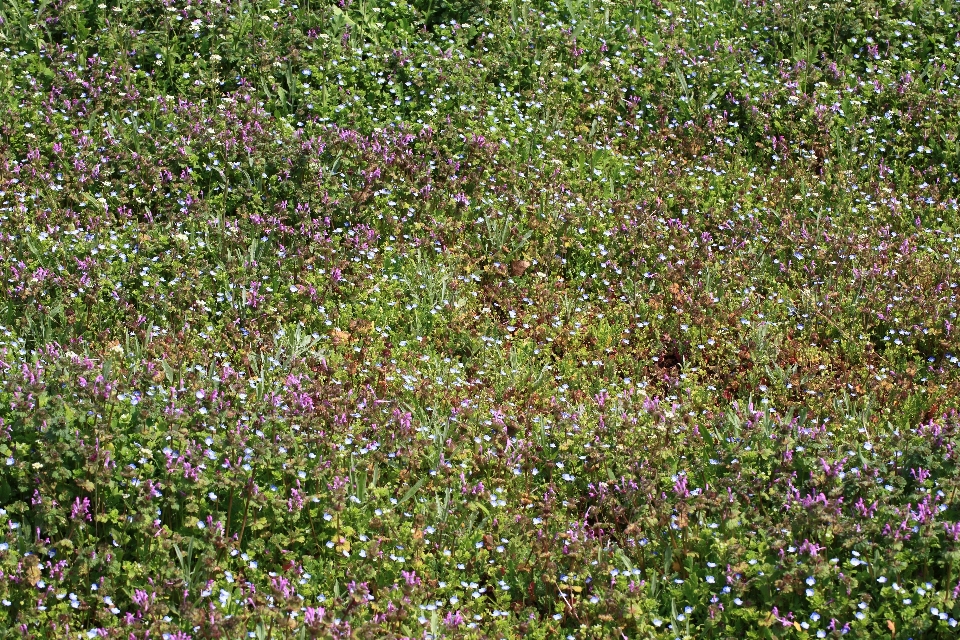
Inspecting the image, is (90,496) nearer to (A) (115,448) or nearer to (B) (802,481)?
(A) (115,448)

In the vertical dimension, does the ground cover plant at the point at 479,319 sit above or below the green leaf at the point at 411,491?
above

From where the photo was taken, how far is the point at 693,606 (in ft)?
16.9

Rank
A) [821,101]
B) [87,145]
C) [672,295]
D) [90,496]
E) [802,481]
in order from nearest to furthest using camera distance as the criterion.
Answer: [90,496], [802,481], [672,295], [87,145], [821,101]

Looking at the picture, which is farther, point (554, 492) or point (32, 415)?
point (554, 492)

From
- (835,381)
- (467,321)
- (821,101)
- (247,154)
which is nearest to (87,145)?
(247,154)

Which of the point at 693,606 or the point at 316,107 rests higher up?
the point at 316,107

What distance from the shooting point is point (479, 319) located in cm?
752

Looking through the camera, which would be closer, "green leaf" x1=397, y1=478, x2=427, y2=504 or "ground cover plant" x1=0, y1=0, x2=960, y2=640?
"ground cover plant" x1=0, y1=0, x2=960, y2=640

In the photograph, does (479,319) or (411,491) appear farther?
(479,319)

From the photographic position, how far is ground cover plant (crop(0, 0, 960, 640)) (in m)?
5.11

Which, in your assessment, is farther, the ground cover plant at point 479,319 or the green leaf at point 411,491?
the green leaf at point 411,491

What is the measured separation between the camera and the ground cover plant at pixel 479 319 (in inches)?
201

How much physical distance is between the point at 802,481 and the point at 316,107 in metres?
5.34

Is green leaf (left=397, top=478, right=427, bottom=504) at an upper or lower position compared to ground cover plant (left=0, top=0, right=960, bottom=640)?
lower
